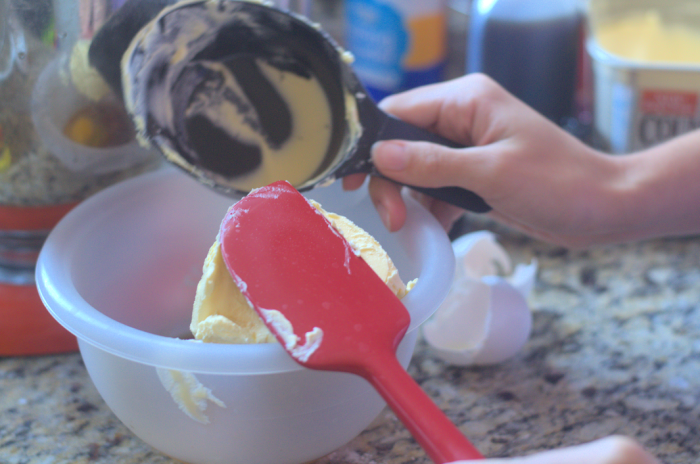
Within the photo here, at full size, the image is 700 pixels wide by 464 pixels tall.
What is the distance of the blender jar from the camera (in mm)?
580

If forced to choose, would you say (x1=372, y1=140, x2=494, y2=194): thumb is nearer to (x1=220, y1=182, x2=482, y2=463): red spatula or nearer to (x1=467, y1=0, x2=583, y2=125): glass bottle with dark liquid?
(x1=220, y1=182, x2=482, y2=463): red spatula

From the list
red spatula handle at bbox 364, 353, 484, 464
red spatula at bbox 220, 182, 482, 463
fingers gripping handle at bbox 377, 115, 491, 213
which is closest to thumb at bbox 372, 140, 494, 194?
fingers gripping handle at bbox 377, 115, 491, 213

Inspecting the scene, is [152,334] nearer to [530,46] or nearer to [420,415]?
[420,415]

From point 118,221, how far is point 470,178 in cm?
38

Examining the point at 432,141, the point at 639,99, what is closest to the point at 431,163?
the point at 432,141

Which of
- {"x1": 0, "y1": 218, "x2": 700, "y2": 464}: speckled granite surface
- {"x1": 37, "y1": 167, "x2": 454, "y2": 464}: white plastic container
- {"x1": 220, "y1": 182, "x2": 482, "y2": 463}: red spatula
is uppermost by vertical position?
{"x1": 220, "y1": 182, "x2": 482, "y2": 463}: red spatula

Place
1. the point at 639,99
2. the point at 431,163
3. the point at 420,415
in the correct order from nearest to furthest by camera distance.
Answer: the point at 420,415
the point at 431,163
the point at 639,99

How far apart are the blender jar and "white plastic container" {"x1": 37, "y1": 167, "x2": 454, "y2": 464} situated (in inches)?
1.9

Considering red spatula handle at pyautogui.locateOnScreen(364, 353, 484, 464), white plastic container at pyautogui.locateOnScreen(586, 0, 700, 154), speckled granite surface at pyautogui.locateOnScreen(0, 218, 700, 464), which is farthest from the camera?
white plastic container at pyautogui.locateOnScreen(586, 0, 700, 154)

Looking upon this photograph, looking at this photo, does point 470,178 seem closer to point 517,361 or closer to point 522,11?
point 517,361

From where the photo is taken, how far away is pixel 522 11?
3.25ft

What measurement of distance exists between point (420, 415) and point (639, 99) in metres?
0.73

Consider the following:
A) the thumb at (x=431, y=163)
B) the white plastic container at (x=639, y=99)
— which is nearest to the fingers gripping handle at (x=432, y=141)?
the thumb at (x=431, y=163)

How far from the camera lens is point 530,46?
101 cm
